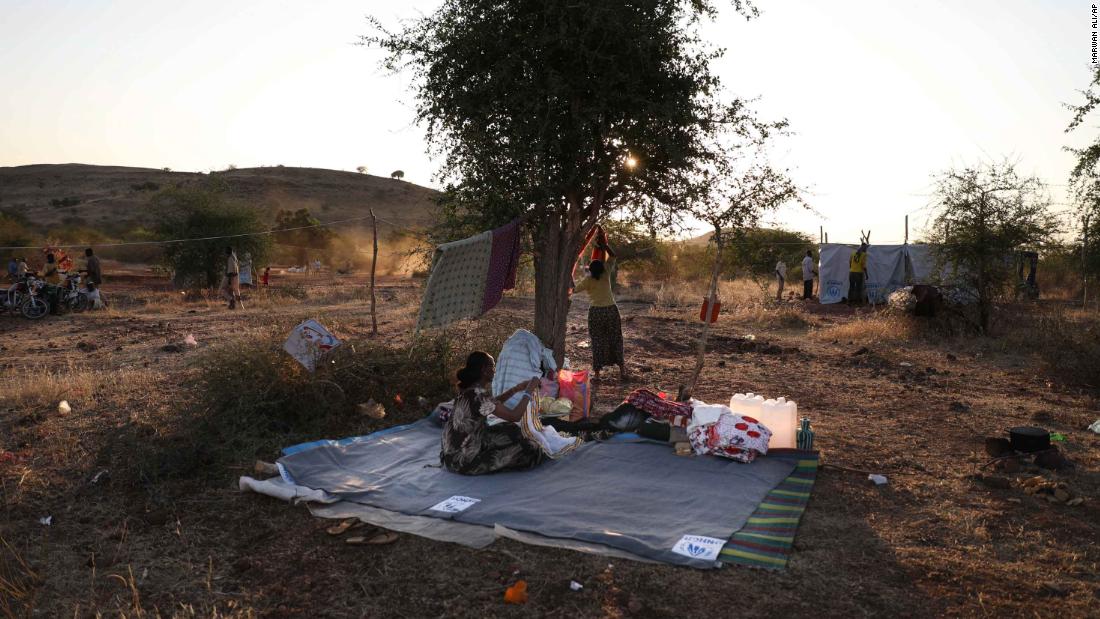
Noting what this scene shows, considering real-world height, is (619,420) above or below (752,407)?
below

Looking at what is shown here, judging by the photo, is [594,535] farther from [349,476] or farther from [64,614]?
[64,614]

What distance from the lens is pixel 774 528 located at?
4344 mm

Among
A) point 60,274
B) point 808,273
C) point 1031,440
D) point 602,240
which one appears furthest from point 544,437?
point 808,273

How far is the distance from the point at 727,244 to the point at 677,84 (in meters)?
1.77

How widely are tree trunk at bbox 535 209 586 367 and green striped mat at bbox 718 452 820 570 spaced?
330 cm

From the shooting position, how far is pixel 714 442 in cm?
568

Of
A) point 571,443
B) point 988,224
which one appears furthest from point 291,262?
point 571,443

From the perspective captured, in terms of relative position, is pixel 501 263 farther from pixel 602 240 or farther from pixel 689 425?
pixel 689 425

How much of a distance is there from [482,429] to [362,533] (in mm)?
→ 1250

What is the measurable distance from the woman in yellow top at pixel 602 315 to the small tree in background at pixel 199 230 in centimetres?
1630

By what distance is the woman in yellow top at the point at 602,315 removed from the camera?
8.73 m

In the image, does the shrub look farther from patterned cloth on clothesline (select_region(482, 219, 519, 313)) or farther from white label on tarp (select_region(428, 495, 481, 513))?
white label on tarp (select_region(428, 495, 481, 513))

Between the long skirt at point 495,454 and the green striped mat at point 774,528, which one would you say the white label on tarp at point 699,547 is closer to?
the green striped mat at point 774,528

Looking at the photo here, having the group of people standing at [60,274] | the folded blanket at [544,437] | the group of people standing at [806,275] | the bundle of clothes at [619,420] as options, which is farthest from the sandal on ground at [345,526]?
the group of people standing at [806,275]
